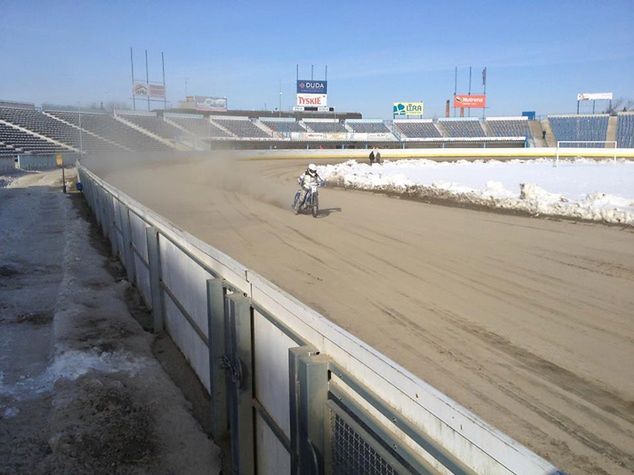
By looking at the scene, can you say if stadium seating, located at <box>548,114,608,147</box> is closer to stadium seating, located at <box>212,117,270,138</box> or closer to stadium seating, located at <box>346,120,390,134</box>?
stadium seating, located at <box>346,120,390,134</box>

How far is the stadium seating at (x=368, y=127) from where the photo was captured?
8600 cm

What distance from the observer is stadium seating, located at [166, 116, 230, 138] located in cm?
7612

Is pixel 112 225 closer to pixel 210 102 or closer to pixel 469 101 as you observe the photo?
pixel 210 102

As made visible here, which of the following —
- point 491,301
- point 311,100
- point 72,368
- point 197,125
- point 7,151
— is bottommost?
point 72,368

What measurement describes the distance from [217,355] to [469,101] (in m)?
106

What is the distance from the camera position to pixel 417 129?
8738 cm

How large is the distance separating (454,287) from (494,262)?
6.72 ft

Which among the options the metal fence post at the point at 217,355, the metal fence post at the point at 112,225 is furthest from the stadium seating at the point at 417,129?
the metal fence post at the point at 217,355

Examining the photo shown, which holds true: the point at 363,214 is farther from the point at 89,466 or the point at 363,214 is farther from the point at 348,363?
the point at 348,363

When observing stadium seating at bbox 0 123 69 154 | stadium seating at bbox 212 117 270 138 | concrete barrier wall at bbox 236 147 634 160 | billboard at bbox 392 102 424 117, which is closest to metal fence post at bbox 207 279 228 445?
concrete barrier wall at bbox 236 147 634 160

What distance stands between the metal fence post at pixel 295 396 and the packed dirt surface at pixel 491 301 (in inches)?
73.7

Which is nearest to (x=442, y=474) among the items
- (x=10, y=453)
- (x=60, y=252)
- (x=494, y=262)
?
(x=10, y=453)

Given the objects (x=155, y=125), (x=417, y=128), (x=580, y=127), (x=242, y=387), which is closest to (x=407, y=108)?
(x=417, y=128)

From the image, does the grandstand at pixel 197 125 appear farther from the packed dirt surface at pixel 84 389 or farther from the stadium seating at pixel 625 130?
the packed dirt surface at pixel 84 389
